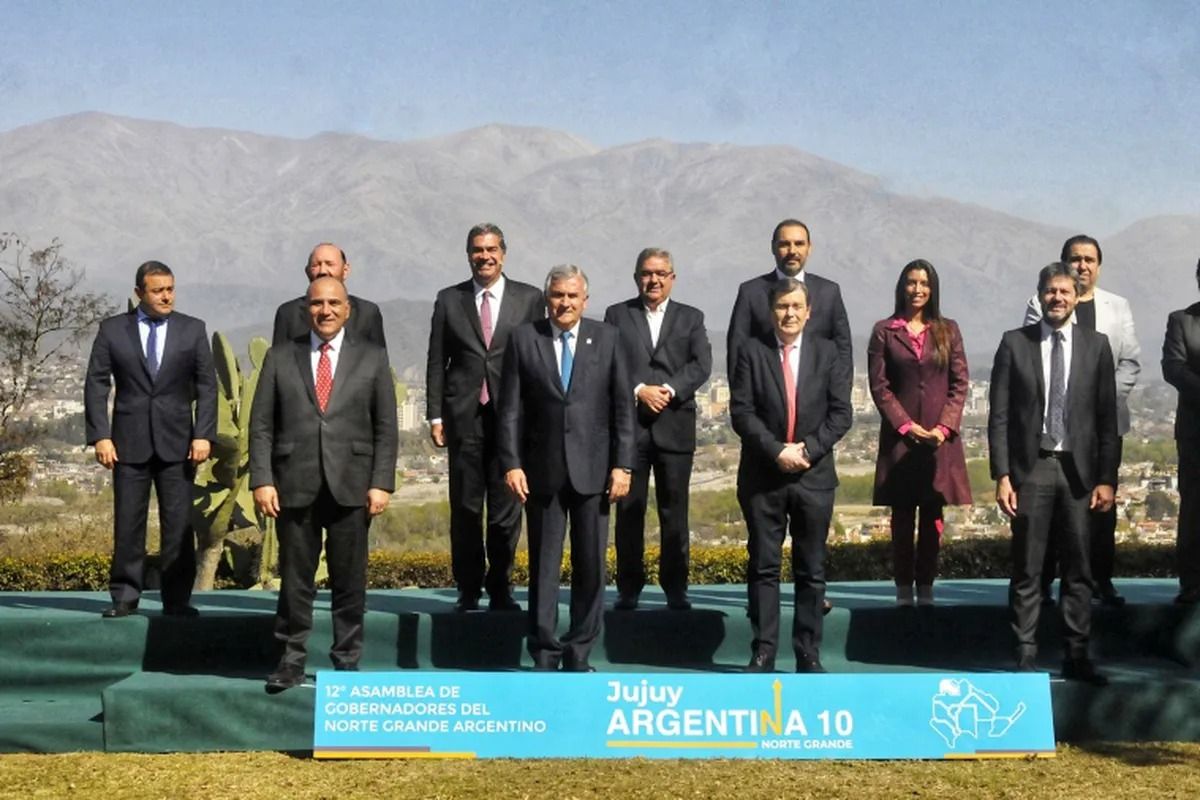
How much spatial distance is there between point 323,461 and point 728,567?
4810 millimetres

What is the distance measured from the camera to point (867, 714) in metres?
5.72

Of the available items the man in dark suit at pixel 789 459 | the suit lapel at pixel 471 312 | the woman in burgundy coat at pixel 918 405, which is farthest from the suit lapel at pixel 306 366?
the woman in burgundy coat at pixel 918 405

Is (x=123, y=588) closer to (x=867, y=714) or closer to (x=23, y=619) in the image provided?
(x=23, y=619)

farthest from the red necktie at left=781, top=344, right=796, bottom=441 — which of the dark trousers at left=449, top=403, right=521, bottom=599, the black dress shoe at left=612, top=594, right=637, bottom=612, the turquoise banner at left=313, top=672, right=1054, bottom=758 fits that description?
the dark trousers at left=449, top=403, right=521, bottom=599

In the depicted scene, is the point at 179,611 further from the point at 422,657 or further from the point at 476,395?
the point at 476,395

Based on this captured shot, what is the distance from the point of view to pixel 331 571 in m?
6.19

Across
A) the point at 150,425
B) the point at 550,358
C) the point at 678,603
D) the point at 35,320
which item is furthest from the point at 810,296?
the point at 35,320

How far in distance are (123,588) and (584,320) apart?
A: 2.51 meters

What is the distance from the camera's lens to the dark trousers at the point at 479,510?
22.4ft

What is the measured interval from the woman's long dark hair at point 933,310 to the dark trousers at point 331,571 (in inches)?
107

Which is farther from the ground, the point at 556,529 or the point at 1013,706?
the point at 556,529

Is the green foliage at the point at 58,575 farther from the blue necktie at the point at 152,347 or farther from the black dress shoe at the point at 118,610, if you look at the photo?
the blue necktie at the point at 152,347

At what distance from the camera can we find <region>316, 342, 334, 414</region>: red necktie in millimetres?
6129

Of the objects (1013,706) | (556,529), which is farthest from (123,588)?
(1013,706)
